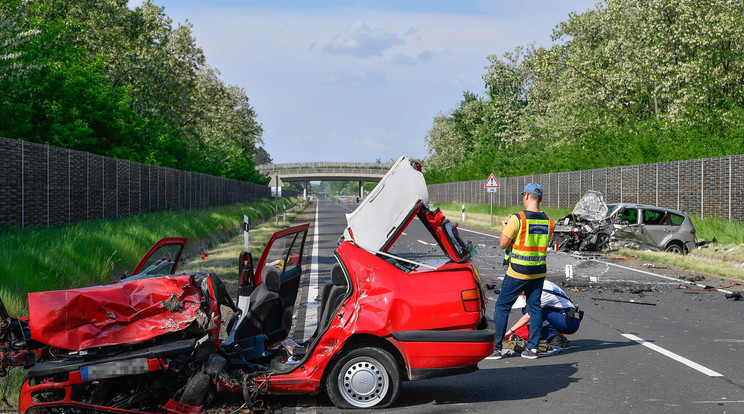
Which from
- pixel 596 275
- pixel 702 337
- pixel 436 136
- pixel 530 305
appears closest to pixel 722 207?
pixel 596 275

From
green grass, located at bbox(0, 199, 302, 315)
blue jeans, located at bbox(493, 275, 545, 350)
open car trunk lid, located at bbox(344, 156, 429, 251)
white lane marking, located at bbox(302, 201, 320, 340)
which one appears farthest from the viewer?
green grass, located at bbox(0, 199, 302, 315)

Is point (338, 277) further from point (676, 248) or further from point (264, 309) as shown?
point (676, 248)

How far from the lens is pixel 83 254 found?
12.8 m

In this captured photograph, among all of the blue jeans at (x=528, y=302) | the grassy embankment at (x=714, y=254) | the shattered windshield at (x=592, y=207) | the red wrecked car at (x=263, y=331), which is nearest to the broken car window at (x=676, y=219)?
the grassy embankment at (x=714, y=254)

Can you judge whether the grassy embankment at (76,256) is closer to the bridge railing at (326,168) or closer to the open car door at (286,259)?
the open car door at (286,259)

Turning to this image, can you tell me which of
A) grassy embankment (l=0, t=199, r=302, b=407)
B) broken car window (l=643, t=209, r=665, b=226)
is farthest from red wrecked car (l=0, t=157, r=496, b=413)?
broken car window (l=643, t=209, r=665, b=226)

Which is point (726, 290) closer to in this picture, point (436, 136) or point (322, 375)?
point (322, 375)

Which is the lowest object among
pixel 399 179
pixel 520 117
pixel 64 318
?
pixel 64 318

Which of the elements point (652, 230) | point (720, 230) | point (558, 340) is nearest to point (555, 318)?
point (558, 340)

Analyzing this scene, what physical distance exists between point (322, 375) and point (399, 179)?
1.69m

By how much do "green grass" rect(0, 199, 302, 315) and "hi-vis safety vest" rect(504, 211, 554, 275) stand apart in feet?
19.4

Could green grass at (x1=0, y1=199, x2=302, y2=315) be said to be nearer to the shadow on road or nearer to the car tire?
the shadow on road

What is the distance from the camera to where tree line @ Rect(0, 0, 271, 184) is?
2289cm

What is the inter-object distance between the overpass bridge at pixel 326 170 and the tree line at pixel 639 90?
50.5 m
